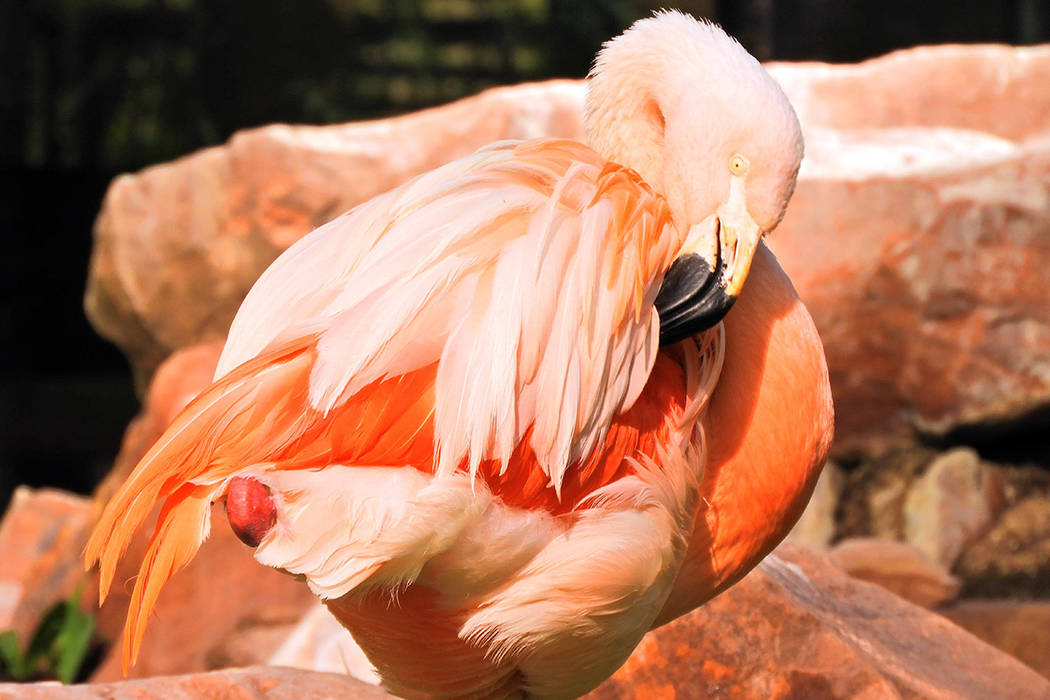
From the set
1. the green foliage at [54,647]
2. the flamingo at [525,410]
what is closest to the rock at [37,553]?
the green foliage at [54,647]

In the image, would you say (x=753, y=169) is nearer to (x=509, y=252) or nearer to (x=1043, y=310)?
(x=509, y=252)

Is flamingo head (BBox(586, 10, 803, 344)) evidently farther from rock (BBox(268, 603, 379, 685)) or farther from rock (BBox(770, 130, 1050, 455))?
rock (BBox(770, 130, 1050, 455))

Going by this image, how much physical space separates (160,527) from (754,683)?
1.17 meters

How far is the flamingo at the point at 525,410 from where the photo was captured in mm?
1511

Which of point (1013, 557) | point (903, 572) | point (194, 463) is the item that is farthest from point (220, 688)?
point (1013, 557)

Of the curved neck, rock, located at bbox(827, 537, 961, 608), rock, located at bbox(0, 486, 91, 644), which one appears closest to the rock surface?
Result: rock, located at bbox(827, 537, 961, 608)

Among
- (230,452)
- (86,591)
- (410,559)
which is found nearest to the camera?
(410,559)

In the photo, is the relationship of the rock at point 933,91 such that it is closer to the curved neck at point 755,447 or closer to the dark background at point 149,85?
the dark background at point 149,85

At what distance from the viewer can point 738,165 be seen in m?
1.63

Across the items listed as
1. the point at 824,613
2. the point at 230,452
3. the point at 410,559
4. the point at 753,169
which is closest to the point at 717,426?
the point at 753,169

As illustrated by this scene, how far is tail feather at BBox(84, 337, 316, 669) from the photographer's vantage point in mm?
1541

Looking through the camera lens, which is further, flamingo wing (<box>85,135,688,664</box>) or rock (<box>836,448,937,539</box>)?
rock (<box>836,448,937,539</box>)

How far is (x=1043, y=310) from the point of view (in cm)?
391

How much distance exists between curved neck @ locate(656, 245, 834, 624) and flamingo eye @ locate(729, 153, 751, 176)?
25 cm
